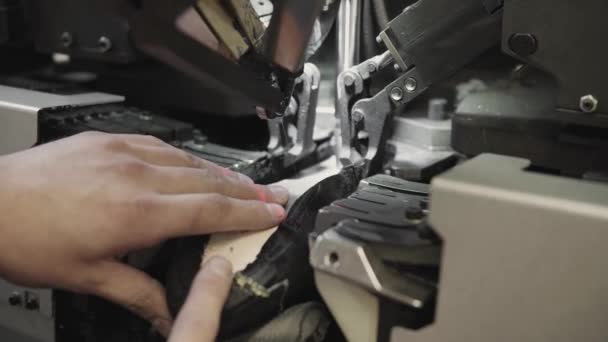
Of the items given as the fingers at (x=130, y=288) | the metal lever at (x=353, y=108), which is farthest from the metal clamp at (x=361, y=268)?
the metal lever at (x=353, y=108)

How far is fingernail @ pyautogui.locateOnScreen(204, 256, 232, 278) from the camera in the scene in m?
0.96

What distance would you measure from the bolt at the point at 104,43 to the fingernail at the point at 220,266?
1.01 m

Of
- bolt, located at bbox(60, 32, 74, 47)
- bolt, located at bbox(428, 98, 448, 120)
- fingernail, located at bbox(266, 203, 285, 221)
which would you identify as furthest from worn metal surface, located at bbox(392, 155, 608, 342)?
bolt, located at bbox(60, 32, 74, 47)

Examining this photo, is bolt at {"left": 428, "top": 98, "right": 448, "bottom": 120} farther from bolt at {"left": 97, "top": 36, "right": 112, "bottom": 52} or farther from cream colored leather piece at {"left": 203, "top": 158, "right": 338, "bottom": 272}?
bolt at {"left": 97, "top": 36, "right": 112, "bottom": 52}

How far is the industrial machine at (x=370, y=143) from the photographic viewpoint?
2.39 ft

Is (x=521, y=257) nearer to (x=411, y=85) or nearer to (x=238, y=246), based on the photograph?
(x=238, y=246)

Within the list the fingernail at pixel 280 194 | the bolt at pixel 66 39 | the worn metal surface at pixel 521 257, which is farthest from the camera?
the bolt at pixel 66 39

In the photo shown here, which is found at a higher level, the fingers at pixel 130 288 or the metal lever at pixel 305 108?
the metal lever at pixel 305 108

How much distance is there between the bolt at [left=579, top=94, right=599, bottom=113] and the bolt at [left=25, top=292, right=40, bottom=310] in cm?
124

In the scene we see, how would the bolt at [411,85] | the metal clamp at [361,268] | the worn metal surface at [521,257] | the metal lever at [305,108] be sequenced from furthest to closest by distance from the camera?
the metal lever at [305,108]
the bolt at [411,85]
the metal clamp at [361,268]
the worn metal surface at [521,257]

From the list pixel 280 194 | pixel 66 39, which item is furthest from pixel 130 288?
pixel 66 39

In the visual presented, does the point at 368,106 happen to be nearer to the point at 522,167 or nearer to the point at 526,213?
the point at 522,167

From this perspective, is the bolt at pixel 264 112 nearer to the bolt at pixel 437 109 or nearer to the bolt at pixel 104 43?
the bolt at pixel 437 109

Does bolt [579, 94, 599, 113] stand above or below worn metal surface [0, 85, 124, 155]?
above
